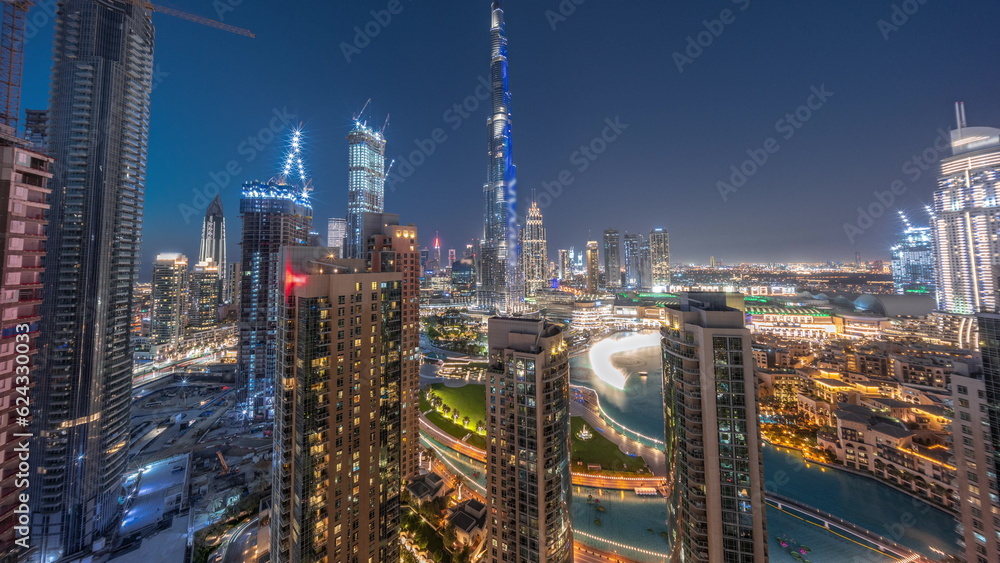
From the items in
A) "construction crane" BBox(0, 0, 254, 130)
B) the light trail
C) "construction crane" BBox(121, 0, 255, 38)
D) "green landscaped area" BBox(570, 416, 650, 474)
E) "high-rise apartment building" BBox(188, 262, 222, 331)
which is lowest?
"green landscaped area" BBox(570, 416, 650, 474)

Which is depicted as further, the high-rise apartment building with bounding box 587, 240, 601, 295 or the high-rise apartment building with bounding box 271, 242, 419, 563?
the high-rise apartment building with bounding box 587, 240, 601, 295

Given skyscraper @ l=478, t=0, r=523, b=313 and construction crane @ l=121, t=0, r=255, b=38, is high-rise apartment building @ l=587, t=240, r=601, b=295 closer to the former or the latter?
skyscraper @ l=478, t=0, r=523, b=313

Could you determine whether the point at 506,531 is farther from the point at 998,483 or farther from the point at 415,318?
the point at 998,483

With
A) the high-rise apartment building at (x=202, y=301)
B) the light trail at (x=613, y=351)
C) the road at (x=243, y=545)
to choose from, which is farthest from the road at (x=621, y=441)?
the high-rise apartment building at (x=202, y=301)

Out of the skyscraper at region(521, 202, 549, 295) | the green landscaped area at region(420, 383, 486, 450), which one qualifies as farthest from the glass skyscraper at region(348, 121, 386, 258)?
the skyscraper at region(521, 202, 549, 295)

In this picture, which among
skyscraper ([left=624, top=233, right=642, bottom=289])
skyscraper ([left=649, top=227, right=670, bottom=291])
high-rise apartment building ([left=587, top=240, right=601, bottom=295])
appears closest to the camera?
high-rise apartment building ([left=587, top=240, right=601, bottom=295])
